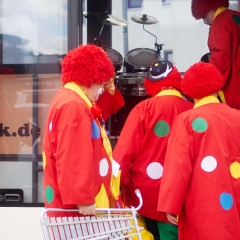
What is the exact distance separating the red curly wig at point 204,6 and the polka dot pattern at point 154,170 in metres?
1.20

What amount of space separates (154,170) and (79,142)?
957 millimetres

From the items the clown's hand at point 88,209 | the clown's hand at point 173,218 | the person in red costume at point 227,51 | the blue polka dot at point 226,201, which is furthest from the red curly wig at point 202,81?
the clown's hand at point 88,209

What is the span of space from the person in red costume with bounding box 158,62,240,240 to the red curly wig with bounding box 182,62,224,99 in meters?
0.14

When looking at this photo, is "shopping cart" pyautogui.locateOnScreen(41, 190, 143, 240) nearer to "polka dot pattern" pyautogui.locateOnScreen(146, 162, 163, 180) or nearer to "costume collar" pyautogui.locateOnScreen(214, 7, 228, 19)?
"polka dot pattern" pyautogui.locateOnScreen(146, 162, 163, 180)

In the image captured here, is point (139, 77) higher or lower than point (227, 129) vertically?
higher

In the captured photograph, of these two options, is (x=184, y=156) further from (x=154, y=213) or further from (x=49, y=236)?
(x=49, y=236)

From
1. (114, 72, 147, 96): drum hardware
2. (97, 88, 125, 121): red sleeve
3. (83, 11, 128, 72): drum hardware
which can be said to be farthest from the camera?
(83, 11, 128, 72): drum hardware

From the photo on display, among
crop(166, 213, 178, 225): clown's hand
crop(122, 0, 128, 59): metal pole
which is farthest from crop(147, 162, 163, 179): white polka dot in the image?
crop(122, 0, 128, 59): metal pole

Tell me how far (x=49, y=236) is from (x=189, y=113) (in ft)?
3.73

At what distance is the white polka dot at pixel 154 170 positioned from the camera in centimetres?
305

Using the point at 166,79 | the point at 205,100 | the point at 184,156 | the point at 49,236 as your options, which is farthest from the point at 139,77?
the point at 49,236

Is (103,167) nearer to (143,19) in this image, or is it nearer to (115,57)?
(115,57)

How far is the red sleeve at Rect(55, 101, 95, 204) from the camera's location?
85.7 inches

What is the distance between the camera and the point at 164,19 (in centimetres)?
428
